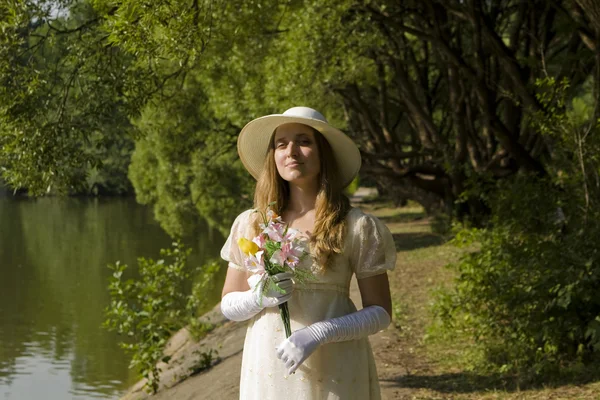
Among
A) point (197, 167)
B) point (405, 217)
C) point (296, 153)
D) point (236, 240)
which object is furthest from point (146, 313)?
point (405, 217)

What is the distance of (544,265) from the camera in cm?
720

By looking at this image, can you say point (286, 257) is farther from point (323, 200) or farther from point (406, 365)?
point (406, 365)

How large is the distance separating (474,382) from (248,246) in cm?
479

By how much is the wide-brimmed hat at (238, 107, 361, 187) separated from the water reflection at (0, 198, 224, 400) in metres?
6.26

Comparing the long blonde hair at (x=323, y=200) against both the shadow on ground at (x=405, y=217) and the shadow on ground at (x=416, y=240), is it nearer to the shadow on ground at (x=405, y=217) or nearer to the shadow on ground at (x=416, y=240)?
the shadow on ground at (x=416, y=240)

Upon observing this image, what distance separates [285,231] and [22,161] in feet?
17.1

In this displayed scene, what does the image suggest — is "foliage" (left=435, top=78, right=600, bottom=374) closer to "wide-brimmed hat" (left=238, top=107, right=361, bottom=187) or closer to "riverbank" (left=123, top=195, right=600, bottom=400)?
"riverbank" (left=123, top=195, right=600, bottom=400)

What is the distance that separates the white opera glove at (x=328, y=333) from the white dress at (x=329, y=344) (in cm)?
10

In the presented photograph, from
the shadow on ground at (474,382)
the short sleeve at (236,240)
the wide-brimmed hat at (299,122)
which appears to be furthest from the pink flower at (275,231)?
the shadow on ground at (474,382)

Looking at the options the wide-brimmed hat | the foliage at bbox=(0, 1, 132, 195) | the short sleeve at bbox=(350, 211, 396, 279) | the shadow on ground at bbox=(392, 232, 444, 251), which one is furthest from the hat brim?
the shadow on ground at bbox=(392, 232, 444, 251)

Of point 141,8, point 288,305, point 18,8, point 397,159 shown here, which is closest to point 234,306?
point 288,305

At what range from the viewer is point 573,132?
7570 mm

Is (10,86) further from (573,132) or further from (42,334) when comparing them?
(42,334)

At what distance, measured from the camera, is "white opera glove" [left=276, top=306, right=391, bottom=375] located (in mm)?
3326
